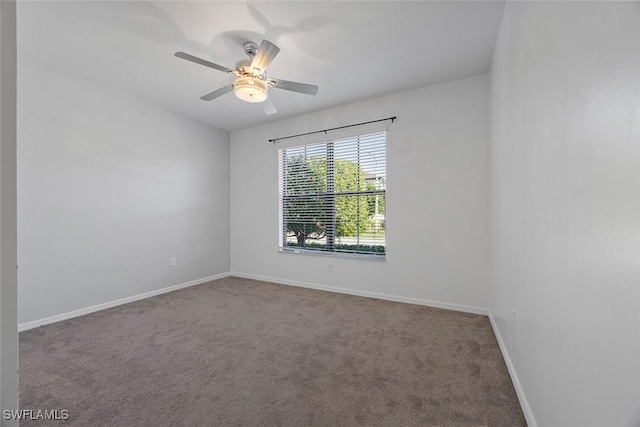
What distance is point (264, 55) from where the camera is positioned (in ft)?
6.80

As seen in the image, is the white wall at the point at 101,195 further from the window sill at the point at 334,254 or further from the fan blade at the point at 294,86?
the fan blade at the point at 294,86

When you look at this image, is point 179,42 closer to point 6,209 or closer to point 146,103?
point 146,103

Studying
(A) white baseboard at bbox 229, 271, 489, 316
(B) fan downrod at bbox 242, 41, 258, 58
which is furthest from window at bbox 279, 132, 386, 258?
(B) fan downrod at bbox 242, 41, 258, 58

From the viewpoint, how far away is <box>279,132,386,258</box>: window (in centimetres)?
371

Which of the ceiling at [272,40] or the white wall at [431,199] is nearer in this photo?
the ceiling at [272,40]

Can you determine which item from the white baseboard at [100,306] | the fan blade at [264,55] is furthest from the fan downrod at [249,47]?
the white baseboard at [100,306]

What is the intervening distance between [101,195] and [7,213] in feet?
10.5

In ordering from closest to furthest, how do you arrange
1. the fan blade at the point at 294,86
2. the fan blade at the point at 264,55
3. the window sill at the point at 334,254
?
the fan blade at the point at 264,55, the fan blade at the point at 294,86, the window sill at the point at 334,254

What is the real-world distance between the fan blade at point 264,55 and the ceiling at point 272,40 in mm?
315

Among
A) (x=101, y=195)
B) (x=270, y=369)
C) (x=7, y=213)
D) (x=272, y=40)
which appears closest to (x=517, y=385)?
(x=270, y=369)

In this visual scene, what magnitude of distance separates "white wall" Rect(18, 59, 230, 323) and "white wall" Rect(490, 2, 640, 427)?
4.13 metres

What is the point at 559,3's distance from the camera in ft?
3.61

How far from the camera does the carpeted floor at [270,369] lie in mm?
1529

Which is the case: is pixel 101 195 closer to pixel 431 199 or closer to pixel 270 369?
pixel 270 369
